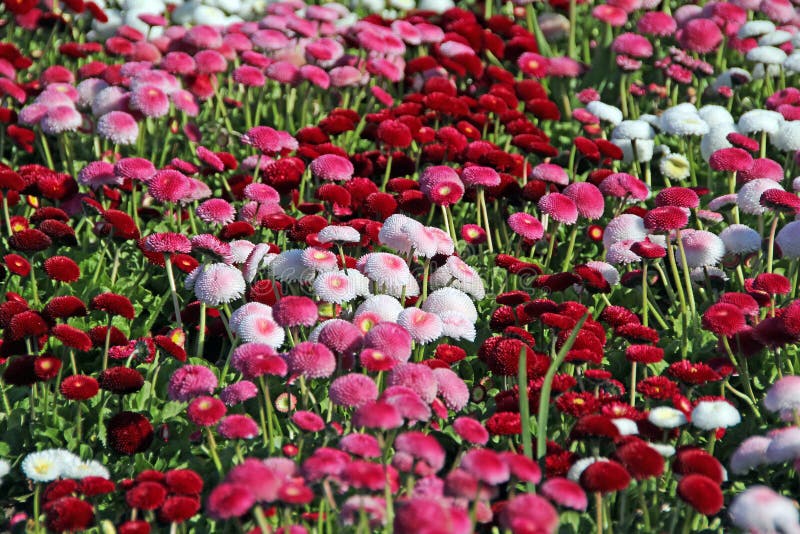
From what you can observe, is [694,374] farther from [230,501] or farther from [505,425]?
[230,501]

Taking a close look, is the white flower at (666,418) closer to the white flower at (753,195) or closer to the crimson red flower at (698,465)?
the crimson red flower at (698,465)

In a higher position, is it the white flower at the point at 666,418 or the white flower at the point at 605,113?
the white flower at the point at 666,418

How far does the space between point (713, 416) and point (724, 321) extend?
0.55 m

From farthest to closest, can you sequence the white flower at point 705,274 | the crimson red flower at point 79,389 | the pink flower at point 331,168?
the pink flower at point 331,168
the white flower at point 705,274
the crimson red flower at point 79,389

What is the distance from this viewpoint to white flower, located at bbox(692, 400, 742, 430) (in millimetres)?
2842

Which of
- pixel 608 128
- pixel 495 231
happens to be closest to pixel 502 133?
pixel 608 128

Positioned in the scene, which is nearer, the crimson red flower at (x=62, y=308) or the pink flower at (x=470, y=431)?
the pink flower at (x=470, y=431)

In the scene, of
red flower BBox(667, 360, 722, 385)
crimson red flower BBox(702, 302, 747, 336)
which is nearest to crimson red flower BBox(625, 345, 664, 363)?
red flower BBox(667, 360, 722, 385)

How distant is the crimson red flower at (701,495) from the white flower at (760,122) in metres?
2.82

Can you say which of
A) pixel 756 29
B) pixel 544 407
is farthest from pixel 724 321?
pixel 756 29

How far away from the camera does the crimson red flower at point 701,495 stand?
246cm

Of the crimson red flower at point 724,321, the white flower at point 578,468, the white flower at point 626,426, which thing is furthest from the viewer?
the crimson red flower at point 724,321

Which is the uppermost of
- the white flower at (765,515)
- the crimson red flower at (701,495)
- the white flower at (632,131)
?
the white flower at (765,515)

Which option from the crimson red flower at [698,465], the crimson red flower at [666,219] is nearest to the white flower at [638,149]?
the crimson red flower at [666,219]
